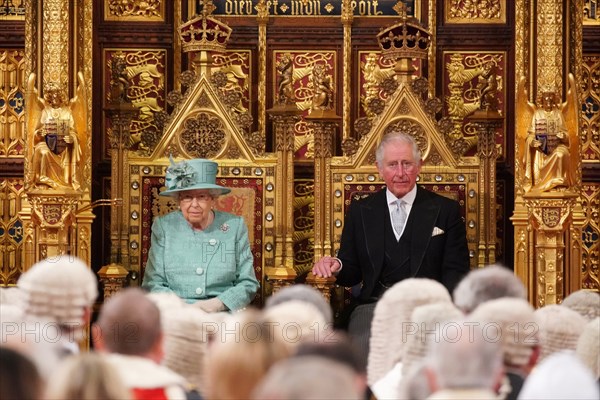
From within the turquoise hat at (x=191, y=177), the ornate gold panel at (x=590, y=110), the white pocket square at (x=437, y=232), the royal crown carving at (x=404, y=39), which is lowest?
the white pocket square at (x=437, y=232)

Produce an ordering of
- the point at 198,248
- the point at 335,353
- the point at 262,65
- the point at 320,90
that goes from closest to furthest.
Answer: the point at 335,353
the point at 198,248
the point at 320,90
the point at 262,65

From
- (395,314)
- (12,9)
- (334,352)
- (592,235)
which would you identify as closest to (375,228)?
(592,235)

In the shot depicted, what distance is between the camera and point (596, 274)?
1088cm

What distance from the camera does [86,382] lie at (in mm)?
4270

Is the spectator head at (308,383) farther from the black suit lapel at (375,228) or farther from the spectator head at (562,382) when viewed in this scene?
the black suit lapel at (375,228)

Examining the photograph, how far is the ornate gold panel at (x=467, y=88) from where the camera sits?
35.7ft

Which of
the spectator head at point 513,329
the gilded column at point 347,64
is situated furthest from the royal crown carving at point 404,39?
the spectator head at point 513,329

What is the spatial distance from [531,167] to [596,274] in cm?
137

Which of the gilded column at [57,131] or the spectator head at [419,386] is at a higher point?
the gilded column at [57,131]

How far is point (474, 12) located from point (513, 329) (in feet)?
18.9

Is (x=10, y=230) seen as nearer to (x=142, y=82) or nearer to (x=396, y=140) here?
(x=142, y=82)

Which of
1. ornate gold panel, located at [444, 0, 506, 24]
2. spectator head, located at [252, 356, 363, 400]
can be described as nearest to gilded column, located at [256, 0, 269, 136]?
A: ornate gold panel, located at [444, 0, 506, 24]

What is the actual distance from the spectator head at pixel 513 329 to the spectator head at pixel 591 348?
0.40 meters

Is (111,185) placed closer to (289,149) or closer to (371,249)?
(289,149)
